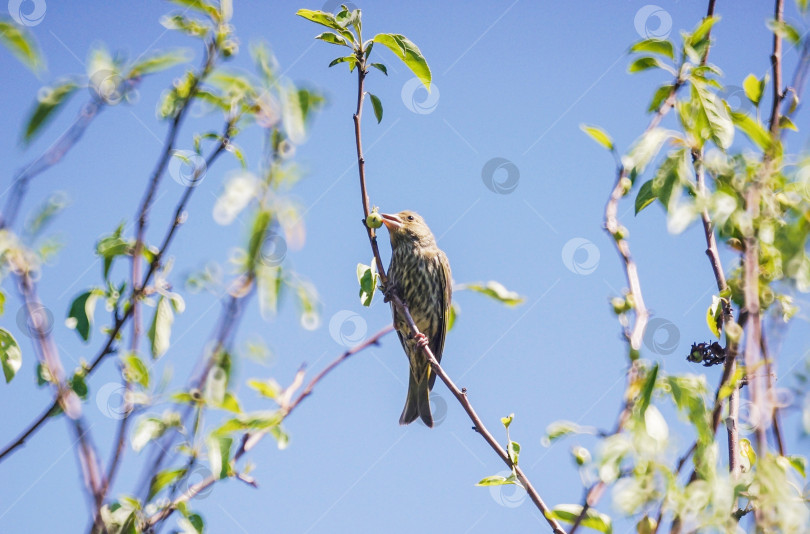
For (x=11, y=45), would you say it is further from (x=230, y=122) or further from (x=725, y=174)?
(x=725, y=174)

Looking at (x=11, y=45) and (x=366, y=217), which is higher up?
(x=366, y=217)

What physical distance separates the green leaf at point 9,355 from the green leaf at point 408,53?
1746 millimetres

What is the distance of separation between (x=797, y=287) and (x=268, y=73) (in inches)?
54.8

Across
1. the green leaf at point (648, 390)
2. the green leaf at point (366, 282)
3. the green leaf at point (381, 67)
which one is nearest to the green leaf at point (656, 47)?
the green leaf at point (381, 67)

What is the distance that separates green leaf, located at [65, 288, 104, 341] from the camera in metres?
2.32

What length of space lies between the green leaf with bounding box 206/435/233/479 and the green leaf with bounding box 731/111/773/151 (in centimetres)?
173

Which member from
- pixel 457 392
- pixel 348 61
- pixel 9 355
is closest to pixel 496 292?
pixel 457 392

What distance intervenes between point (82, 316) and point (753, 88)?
241cm

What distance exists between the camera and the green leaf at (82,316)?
2324 millimetres

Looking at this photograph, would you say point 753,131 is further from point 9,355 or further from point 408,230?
point 408,230

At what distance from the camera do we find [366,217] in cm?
352

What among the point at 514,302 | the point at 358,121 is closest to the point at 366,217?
the point at 358,121

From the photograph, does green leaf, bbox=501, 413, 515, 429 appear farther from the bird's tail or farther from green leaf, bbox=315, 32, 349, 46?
the bird's tail

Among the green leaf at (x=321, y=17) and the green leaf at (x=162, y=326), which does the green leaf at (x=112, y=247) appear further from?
the green leaf at (x=321, y=17)
